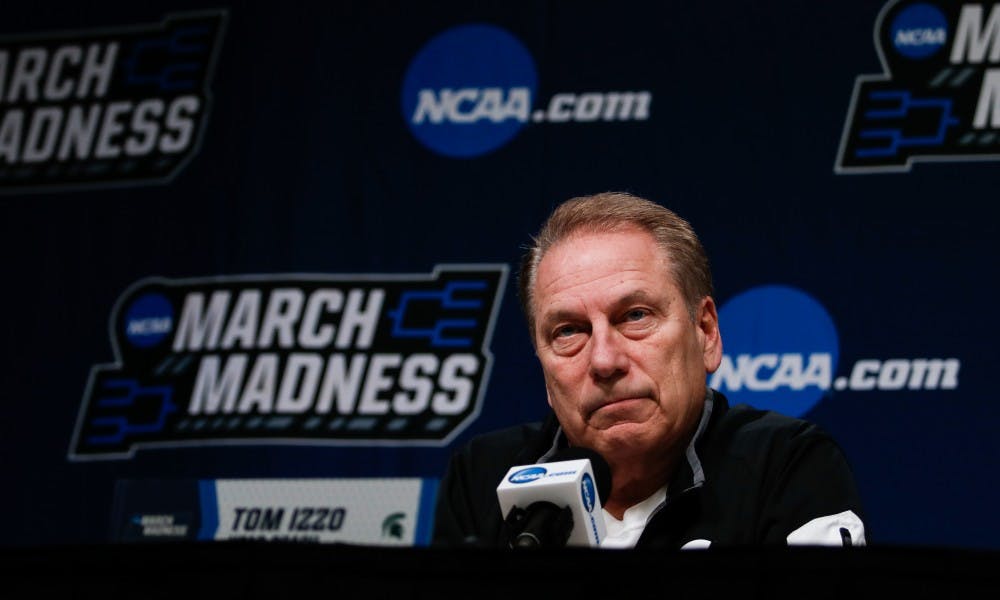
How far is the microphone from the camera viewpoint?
1209 mm

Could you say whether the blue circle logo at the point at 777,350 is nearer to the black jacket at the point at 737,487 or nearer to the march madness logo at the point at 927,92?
the march madness logo at the point at 927,92

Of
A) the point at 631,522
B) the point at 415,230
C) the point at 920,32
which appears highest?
the point at 920,32

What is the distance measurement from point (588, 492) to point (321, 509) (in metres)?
2.02

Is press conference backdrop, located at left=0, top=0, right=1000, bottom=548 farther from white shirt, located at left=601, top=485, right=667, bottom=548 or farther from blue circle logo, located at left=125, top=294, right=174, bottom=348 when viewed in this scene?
white shirt, located at left=601, top=485, right=667, bottom=548

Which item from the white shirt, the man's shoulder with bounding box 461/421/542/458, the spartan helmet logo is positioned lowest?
the spartan helmet logo

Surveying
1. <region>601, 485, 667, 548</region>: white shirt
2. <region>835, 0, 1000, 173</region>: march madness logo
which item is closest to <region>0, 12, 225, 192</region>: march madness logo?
<region>835, 0, 1000, 173</region>: march madness logo

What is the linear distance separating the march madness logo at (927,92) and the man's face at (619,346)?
4.67ft

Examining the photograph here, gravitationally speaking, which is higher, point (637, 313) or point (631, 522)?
point (637, 313)

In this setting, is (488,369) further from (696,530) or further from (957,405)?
(696,530)

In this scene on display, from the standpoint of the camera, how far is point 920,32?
3049 millimetres

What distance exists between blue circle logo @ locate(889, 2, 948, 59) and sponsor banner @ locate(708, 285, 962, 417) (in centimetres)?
66

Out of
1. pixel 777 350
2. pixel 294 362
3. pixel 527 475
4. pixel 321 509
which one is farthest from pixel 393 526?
pixel 527 475

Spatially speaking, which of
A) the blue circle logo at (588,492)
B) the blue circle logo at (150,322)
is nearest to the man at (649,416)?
the blue circle logo at (588,492)

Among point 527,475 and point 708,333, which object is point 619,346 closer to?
point 708,333
